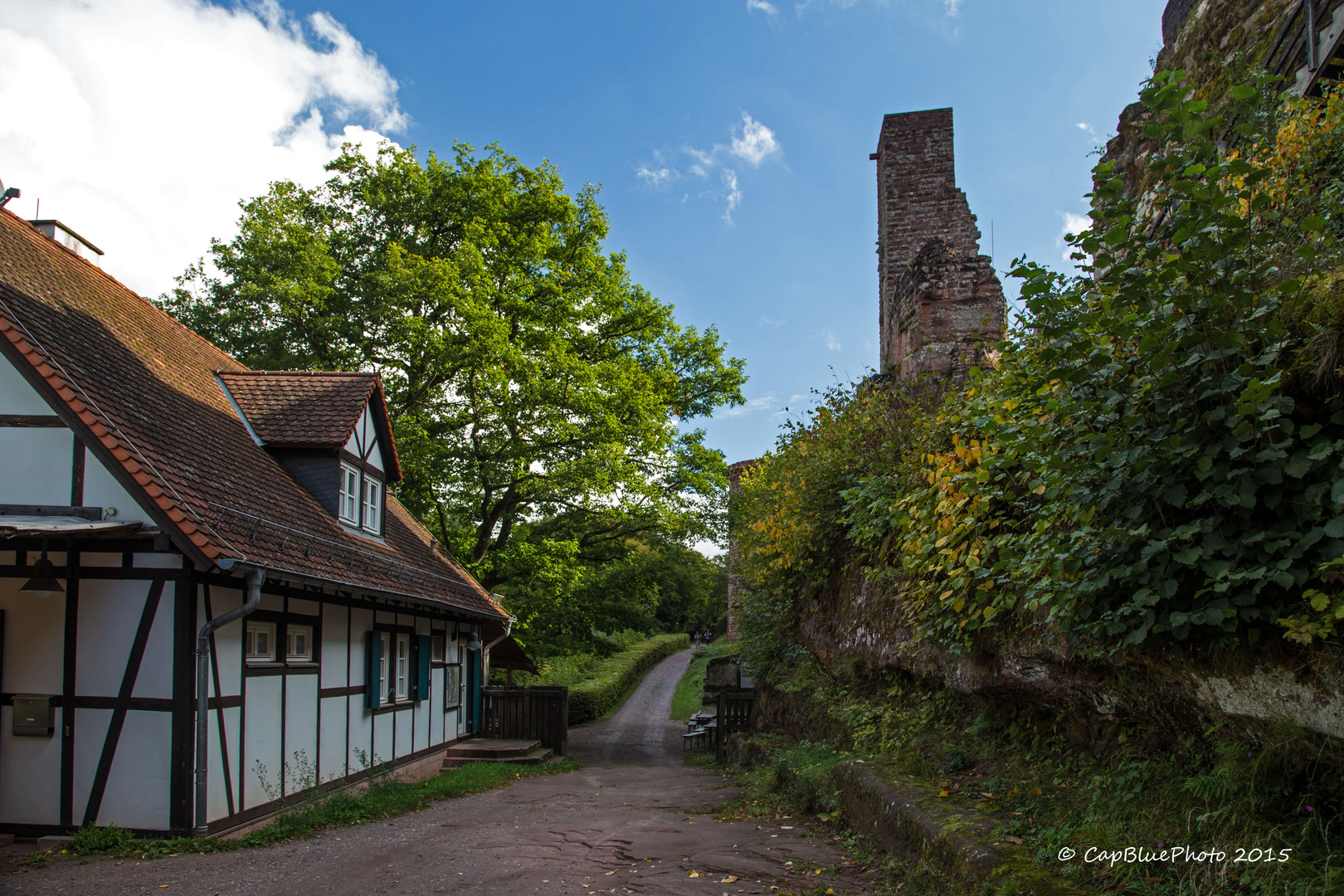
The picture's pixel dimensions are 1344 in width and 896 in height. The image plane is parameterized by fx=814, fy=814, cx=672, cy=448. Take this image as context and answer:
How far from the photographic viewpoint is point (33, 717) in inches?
308

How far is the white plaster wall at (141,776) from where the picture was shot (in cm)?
773

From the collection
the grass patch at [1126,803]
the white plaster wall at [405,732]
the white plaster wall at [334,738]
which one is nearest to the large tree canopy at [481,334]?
the white plaster wall at [405,732]

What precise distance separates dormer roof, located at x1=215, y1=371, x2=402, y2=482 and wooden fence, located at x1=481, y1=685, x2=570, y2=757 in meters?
8.12

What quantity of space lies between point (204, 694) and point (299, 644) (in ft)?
7.70

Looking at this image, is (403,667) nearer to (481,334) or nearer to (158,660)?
(158,660)

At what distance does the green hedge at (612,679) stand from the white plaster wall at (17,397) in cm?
2089

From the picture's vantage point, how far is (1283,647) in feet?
11.5

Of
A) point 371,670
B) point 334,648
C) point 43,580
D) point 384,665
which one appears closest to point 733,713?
point 384,665

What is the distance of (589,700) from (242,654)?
66.0ft

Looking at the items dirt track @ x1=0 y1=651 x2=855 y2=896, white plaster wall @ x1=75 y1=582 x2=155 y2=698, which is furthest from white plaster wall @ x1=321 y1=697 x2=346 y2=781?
white plaster wall @ x1=75 y1=582 x2=155 y2=698

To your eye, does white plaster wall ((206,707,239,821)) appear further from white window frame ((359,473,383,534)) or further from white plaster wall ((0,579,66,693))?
white window frame ((359,473,383,534))

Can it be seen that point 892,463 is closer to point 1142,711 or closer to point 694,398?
point 1142,711

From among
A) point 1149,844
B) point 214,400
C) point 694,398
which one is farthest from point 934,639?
point 694,398

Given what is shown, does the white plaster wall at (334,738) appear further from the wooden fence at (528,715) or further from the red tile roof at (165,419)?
the wooden fence at (528,715)
